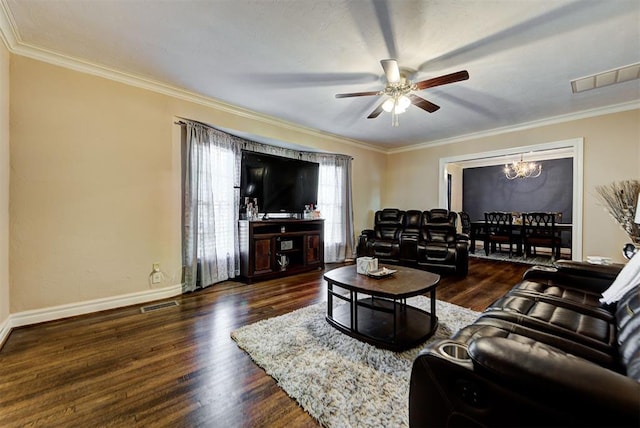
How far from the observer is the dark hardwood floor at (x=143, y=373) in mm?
1375

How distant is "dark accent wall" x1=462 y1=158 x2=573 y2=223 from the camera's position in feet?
21.1

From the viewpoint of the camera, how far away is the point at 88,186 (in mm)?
2658

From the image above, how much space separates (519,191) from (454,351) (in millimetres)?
7889

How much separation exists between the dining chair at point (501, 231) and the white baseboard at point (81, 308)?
20.9ft

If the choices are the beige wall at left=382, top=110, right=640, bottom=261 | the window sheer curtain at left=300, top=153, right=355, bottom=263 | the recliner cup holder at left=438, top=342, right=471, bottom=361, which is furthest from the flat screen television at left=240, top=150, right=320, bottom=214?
the beige wall at left=382, top=110, right=640, bottom=261

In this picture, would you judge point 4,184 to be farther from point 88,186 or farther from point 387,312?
point 387,312

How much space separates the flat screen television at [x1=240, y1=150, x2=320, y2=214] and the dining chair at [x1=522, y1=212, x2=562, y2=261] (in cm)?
471

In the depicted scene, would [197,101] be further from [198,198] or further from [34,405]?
[34,405]

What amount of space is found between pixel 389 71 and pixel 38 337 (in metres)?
3.67

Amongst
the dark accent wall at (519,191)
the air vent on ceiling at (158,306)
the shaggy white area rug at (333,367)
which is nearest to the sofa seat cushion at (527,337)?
the shaggy white area rug at (333,367)

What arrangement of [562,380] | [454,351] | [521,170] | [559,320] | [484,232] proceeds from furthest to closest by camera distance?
[521,170]
[484,232]
[559,320]
[454,351]
[562,380]

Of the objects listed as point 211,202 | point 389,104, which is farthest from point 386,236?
point 211,202

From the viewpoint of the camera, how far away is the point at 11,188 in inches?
91.3

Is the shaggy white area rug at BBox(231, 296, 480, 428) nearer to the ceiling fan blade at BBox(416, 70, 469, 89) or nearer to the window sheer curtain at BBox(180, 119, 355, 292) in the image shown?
the window sheer curtain at BBox(180, 119, 355, 292)
